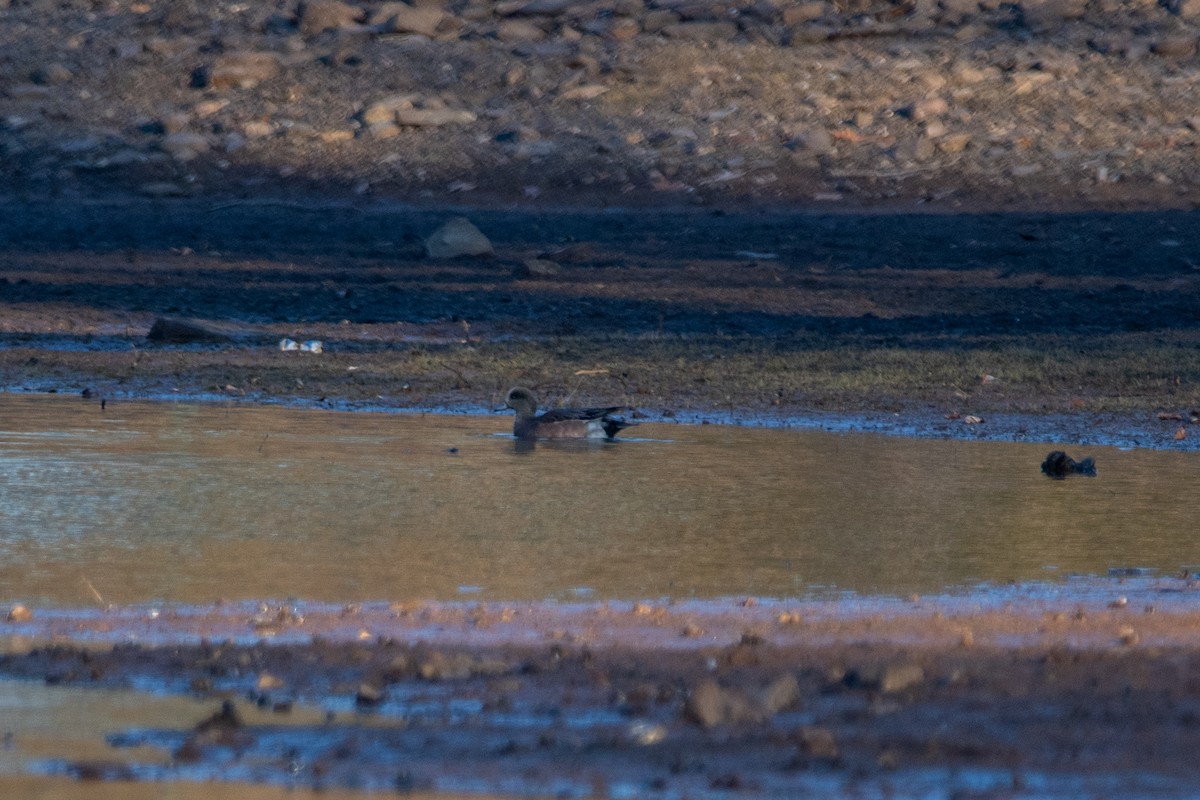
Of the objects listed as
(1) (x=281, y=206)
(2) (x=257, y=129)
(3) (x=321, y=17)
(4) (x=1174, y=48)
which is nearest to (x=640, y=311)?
(1) (x=281, y=206)

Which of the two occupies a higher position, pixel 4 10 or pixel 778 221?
pixel 4 10

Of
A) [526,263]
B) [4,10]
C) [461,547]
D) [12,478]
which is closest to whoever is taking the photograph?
[461,547]

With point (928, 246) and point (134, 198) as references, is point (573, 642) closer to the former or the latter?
point (928, 246)

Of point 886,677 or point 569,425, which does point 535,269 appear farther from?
point 886,677

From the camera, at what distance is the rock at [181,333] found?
49.4 ft

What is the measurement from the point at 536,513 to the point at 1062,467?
2704 millimetres

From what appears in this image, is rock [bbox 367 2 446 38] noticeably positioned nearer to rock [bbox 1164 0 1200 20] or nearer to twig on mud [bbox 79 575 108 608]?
rock [bbox 1164 0 1200 20]

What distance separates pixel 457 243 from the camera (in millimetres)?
18250

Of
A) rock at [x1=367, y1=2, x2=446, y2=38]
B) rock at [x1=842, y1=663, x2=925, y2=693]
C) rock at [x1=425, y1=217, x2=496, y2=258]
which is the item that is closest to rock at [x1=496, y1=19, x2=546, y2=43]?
rock at [x1=367, y1=2, x2=446, y2=38]

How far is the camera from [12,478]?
8.96 metres

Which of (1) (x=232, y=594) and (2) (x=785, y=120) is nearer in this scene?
(1) (x=232, y=594)

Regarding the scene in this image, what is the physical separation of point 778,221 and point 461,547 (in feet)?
41.3

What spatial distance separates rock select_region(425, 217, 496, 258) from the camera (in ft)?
59.8

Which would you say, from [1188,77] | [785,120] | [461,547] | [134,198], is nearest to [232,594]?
[461,547]
